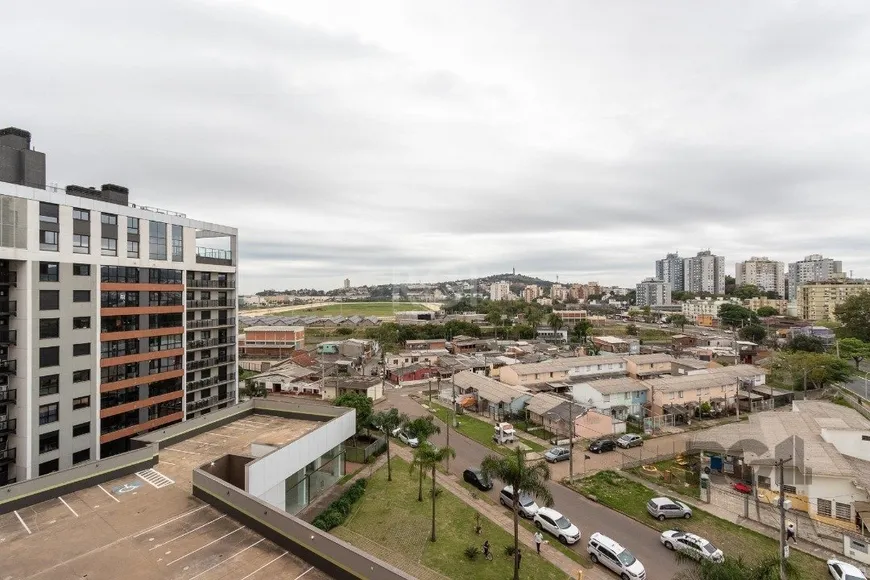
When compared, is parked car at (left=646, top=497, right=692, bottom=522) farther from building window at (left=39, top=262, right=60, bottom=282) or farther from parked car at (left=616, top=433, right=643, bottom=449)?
building window at (left=39, top=262, right=60, bottom=282)

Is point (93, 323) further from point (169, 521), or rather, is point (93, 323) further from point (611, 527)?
point (611, 527)

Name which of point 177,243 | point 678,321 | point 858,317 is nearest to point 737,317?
point 678,321

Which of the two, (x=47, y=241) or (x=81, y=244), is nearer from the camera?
(x=47, y=241)

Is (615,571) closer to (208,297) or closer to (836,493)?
(836,493)

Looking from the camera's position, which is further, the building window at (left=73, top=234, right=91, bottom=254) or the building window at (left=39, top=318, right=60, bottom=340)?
the building window at (left=73, top=234, right=91, bottom=254)

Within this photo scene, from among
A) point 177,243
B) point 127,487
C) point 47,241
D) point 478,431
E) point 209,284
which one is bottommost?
point 478,431

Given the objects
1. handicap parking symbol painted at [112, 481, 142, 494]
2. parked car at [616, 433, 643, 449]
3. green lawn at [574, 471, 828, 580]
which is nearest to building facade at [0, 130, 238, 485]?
handicap parking symbol painted at [112, 481, 142, 494]
